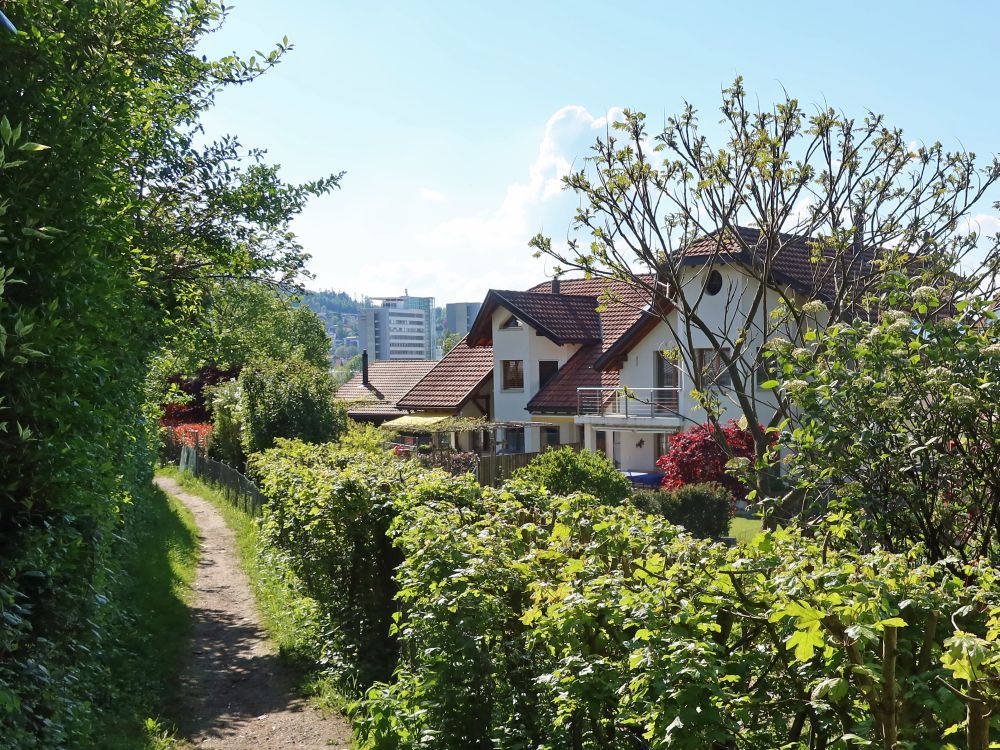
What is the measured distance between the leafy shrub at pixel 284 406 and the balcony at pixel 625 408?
12107 mm

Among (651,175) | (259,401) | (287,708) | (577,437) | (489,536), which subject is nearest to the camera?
(489,536)

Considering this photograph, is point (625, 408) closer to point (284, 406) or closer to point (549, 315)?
point (549, 315)

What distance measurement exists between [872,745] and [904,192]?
35.6 feet

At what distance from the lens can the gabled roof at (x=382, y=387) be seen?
4753 cm

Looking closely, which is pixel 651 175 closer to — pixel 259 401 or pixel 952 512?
pixel 952 512

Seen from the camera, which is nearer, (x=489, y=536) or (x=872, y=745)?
(x=872, y=745)

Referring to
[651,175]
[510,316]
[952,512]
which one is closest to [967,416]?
[952,512]

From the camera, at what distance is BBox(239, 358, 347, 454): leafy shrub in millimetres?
22516

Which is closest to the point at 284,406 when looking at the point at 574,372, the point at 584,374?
the point at 584,374

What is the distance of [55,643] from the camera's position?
5020mm

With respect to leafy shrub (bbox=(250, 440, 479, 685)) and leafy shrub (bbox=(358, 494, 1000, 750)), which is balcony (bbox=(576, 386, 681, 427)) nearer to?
leafy shrub (bbox=(250, 440, 479, 685))

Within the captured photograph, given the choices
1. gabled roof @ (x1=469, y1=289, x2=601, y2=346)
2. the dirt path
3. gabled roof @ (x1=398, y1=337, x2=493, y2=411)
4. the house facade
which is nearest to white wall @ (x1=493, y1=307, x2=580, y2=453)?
the house facade

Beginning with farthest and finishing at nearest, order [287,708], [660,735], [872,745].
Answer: [287,708]
[660,735]
[872,745]

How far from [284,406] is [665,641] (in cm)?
1994
